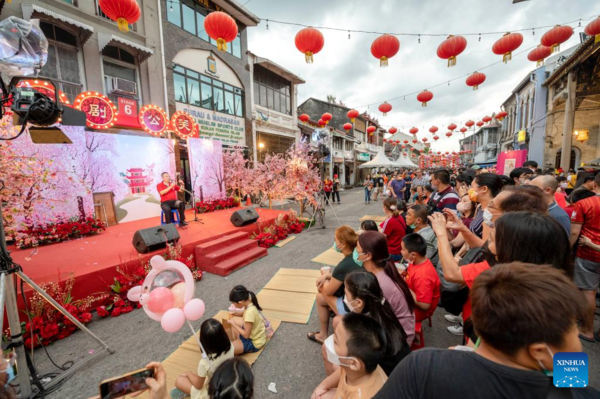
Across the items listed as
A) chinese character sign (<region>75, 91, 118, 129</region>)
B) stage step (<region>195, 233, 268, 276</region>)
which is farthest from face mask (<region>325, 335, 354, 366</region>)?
chinese character sign (<region>75, 91, 118, 129</region>)

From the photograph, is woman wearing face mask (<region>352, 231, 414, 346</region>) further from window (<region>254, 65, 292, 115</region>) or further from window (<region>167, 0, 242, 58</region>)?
Answer: window (<region>254, 65, 292, 115</region>)

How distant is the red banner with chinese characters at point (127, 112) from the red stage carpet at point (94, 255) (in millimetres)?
3968

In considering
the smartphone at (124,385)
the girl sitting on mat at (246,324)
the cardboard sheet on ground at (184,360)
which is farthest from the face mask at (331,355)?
the cardboard sheet on ground at (184,360)

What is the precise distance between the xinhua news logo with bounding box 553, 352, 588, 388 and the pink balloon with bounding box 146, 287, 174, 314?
108 inches

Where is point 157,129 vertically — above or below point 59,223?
above

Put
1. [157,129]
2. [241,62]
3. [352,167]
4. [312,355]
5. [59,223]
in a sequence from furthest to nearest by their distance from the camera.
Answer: [352,167] → [241,62] → [157,129] → [59,223] → [312,355]

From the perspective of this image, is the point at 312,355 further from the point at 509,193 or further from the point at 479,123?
the point at 479,123

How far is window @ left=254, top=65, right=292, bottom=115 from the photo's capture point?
15.8 meters

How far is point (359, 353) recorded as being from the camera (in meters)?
1.46

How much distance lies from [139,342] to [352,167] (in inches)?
1122

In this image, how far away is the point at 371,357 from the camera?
57.4 inches

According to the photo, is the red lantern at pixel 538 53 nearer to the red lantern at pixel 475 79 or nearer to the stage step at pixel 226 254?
the red lantern at pixel 475 79

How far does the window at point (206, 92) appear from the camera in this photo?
36.8 ft

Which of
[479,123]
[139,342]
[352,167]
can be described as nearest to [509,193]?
[139,342]
